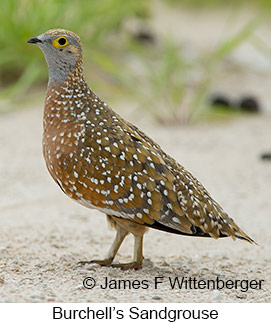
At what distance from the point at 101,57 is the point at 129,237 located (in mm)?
4225

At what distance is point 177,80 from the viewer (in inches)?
402

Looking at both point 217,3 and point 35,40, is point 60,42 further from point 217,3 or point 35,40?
point 217,3

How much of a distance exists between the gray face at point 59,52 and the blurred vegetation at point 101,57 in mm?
4785

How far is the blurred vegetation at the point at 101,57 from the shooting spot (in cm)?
968

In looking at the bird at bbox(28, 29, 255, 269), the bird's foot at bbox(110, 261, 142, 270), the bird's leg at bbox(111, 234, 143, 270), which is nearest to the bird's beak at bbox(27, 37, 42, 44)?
the bird at bbox(28, 29, 255, 269)

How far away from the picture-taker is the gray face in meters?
4.32

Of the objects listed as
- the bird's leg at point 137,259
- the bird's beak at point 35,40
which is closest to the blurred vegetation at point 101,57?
the bird's beak at point 35,40

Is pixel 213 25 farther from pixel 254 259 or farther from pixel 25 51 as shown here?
pixel 254 259

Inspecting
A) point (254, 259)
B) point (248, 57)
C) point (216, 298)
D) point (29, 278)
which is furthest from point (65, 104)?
point (248, 57)

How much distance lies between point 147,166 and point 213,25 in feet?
43.5

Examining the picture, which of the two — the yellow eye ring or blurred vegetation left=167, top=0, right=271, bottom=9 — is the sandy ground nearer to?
the yellow eye ring

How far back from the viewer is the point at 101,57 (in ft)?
31.1

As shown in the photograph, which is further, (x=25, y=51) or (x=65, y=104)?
(x=25, y=51)

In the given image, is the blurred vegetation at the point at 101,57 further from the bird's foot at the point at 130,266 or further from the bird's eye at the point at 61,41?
the bird's foot at the point at 130,266
